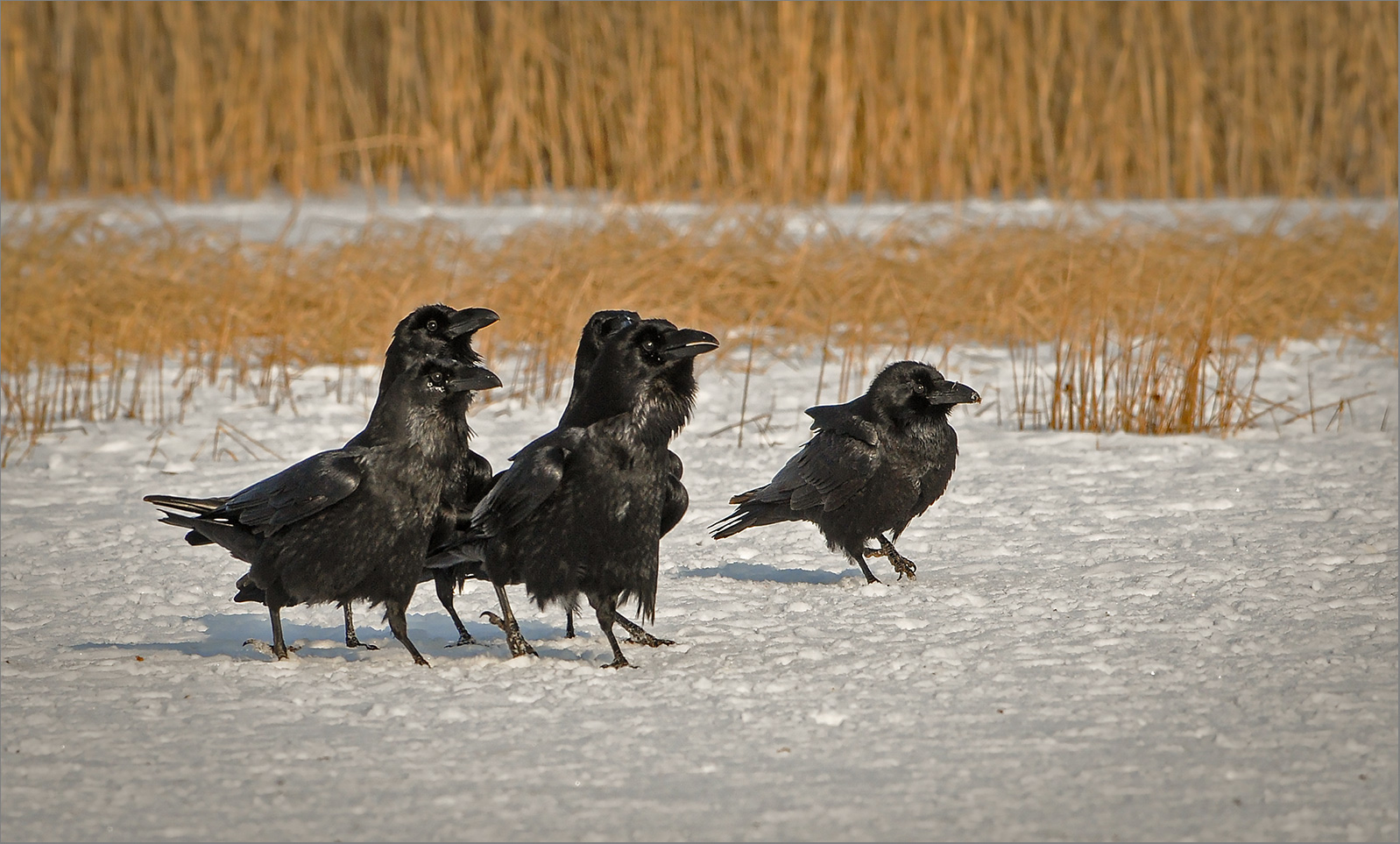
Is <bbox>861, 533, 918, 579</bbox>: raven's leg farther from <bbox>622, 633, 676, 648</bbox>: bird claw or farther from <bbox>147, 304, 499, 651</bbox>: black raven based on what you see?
<bbox>147, 304, 499, 651</bbox>: black raven

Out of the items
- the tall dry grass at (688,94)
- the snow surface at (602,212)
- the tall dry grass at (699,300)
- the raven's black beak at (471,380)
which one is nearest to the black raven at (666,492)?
the raven's black beak at (471,380)

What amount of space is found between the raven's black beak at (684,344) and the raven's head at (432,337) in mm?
438

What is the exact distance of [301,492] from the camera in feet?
11.4

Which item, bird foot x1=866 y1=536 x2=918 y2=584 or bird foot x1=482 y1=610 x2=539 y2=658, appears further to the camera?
bird foot x1=866 y1=536 x2=918 y2=584

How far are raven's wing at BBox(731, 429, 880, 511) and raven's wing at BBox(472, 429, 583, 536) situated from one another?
1106mm

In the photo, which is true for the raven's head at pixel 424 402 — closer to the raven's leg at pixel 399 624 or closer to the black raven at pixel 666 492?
the black raven at pixel 666 492

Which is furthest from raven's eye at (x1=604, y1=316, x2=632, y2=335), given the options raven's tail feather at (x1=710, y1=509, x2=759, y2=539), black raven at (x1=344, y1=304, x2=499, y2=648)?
raven's tail feather at (x1=710, y1=509, x2=759, y2=539)

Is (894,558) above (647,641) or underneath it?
above

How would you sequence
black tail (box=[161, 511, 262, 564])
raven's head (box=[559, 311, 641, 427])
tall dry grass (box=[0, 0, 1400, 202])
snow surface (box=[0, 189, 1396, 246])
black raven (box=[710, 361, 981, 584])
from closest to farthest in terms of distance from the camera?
black tail (box=[161, 511, 262, 564]) < raven's head (box=[559, 311, 641, 427]) < black raven (box=[710, 361, 981, 584]) < snow surface (box=[0, 189, 1396, 246]) < tall dry grass (box=[0, 0, 1400, 202])

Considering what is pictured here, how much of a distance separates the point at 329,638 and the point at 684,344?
53.2 inches

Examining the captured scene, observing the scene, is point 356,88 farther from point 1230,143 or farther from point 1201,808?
point 1201,808

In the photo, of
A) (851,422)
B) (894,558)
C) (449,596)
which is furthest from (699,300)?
(449,596)

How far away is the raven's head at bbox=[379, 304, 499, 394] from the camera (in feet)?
11.7

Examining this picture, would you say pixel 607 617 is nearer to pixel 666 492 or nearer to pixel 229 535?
pixel 666 492
